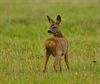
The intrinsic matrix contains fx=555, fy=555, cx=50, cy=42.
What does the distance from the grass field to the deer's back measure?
15.5 inches

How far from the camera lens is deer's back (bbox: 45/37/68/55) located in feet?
33.8

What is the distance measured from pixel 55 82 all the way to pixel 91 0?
57.5ft

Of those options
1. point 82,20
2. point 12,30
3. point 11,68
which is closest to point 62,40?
point 11,68

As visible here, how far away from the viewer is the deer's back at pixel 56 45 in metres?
10.3

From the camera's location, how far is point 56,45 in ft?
34.1

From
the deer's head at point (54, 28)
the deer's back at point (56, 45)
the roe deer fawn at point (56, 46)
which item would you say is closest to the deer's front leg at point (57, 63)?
the roe deer fawn at point (56, 46)

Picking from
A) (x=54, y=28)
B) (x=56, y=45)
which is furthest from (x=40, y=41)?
(x=56, y=45)

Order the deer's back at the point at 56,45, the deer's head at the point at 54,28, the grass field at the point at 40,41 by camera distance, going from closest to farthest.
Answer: the grass field at the point at 40,41
the deer's back at the point at 56,45
the deer's head at the point at 54,28

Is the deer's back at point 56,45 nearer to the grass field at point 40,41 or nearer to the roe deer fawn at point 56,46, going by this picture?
the roe deer fawn at point 56,46

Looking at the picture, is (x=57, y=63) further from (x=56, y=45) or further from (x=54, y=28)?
(x=54, y=28)

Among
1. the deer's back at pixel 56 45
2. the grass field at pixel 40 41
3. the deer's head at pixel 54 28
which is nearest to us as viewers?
the grass field at pixel 40 41

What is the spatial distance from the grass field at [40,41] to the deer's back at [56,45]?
0.39 meters

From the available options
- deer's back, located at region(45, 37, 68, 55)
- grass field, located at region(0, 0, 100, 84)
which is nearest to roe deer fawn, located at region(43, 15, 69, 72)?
deer's back, located at region(45, 37, 68, 55)

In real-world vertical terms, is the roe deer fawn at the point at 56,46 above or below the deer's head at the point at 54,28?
below
